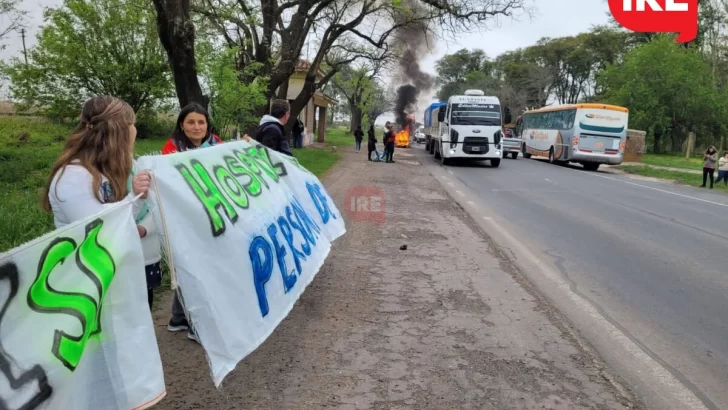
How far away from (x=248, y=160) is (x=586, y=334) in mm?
3057

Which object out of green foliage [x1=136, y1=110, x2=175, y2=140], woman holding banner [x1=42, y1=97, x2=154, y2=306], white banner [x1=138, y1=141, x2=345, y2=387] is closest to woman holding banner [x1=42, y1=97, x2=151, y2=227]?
woman holding banner [x1=42, y1=97, x2=154, y2=306]

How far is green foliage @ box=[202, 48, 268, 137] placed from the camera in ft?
49.2

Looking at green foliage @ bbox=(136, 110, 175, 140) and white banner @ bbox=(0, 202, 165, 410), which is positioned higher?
green foliage @ bbox=(136, 110, 175, 140)

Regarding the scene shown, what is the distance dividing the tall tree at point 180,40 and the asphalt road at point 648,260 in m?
6.62

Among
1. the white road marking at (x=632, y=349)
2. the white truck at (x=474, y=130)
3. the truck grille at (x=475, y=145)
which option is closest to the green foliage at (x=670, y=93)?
the white truck at (x=474, y=130)

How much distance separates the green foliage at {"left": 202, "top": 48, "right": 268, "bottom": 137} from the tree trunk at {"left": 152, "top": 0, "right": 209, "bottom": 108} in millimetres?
3107

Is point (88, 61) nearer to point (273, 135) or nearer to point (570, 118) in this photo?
point (273, 135)

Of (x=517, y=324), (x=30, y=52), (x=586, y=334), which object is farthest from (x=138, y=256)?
(x=30, y=52)

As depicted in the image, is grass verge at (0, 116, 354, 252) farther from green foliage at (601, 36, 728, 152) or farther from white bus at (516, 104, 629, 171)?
green foliage at (601, 36, 728, 152)

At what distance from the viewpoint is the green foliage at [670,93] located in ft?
139

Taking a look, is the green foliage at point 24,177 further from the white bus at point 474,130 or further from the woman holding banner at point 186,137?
the white bus at point 474,130

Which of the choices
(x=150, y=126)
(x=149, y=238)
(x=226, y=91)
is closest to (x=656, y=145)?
(x=150, y=126)

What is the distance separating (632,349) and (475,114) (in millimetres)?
20071

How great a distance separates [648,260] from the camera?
749 centimetres
